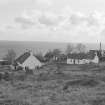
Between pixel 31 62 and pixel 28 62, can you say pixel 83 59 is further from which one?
pixel 28 62

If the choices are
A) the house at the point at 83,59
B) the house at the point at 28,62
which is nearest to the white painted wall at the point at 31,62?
the house at the point at 28,62

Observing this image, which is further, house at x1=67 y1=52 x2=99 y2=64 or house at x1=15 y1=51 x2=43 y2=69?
house at x1=67 y1=52 x2=99 y2=64

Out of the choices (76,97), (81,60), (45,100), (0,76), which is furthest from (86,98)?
(81,60)

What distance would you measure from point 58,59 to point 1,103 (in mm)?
58557

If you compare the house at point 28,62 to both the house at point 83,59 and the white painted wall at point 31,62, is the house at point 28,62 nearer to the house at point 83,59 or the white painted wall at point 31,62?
the white painted wall at point 31,62

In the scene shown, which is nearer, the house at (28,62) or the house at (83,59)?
the house at (28,62)

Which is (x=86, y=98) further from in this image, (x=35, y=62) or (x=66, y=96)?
(x=35, y=62)

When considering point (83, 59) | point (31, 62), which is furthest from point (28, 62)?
point (83, 59)

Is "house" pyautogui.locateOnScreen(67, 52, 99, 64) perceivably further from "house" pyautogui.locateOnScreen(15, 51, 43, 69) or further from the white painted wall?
"house" pyautogui.locateOnScreen(15, 51, 43, 69)

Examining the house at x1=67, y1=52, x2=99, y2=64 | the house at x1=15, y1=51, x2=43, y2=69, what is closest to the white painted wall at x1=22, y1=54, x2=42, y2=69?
the house at x1=15, y1=51, x2=43, y2=69

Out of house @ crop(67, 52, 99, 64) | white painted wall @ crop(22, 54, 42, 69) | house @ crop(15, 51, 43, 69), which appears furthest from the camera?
house @ crop(67, 52, 99, 64)

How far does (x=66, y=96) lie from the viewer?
1583 centimetres

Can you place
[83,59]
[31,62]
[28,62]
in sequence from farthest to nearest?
[83,59] < [31,62] < [28,62]

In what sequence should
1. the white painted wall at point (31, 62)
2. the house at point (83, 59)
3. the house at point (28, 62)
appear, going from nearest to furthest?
the house at point (28, 62) → the white painted wall at point (31, 62) → the house at point (83, 59)
